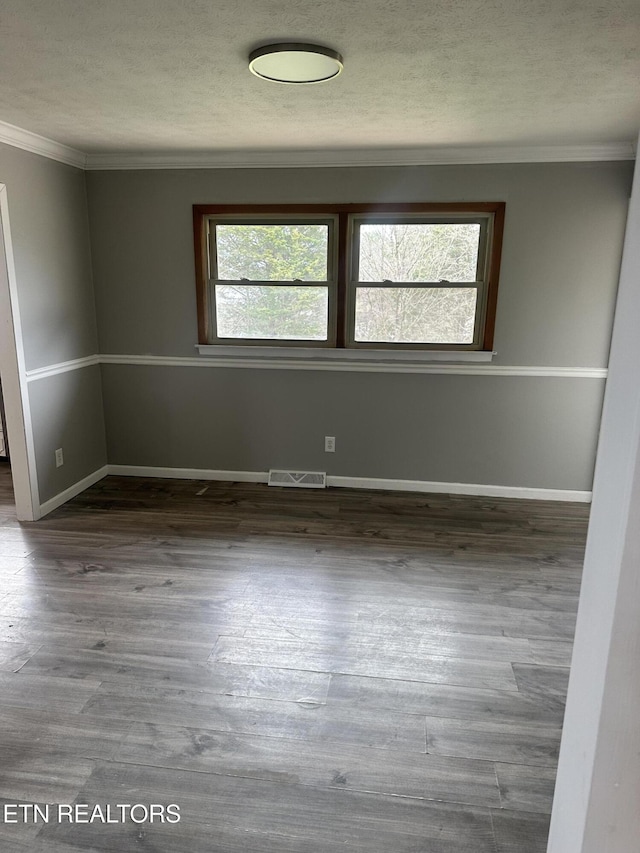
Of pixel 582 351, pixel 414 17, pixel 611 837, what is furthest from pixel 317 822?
pixel 582 351

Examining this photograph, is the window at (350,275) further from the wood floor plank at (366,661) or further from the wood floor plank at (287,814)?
the wood floor plank at (287,814)

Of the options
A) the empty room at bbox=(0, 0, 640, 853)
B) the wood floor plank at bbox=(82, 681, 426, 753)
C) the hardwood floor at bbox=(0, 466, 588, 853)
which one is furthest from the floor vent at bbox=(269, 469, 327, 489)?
the wood floor plank at bbox=(82, 681, 426, 753)

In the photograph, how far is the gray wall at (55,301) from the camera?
11.0ft

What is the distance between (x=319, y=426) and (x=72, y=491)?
1.86m

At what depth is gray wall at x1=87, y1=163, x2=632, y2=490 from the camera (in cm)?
361

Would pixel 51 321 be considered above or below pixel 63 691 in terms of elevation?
above

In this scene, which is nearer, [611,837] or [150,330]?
[611,837]

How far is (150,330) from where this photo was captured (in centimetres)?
413

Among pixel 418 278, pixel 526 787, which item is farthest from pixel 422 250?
pixel 526 787

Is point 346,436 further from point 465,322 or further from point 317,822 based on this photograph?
point 317,822

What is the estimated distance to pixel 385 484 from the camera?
4.16 meters

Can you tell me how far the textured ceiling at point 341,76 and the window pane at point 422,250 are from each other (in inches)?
21.6

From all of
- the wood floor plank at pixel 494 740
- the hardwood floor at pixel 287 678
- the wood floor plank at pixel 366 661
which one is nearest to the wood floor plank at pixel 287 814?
the hardwood floor at pixel 287 678

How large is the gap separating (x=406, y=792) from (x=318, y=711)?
416 mm
